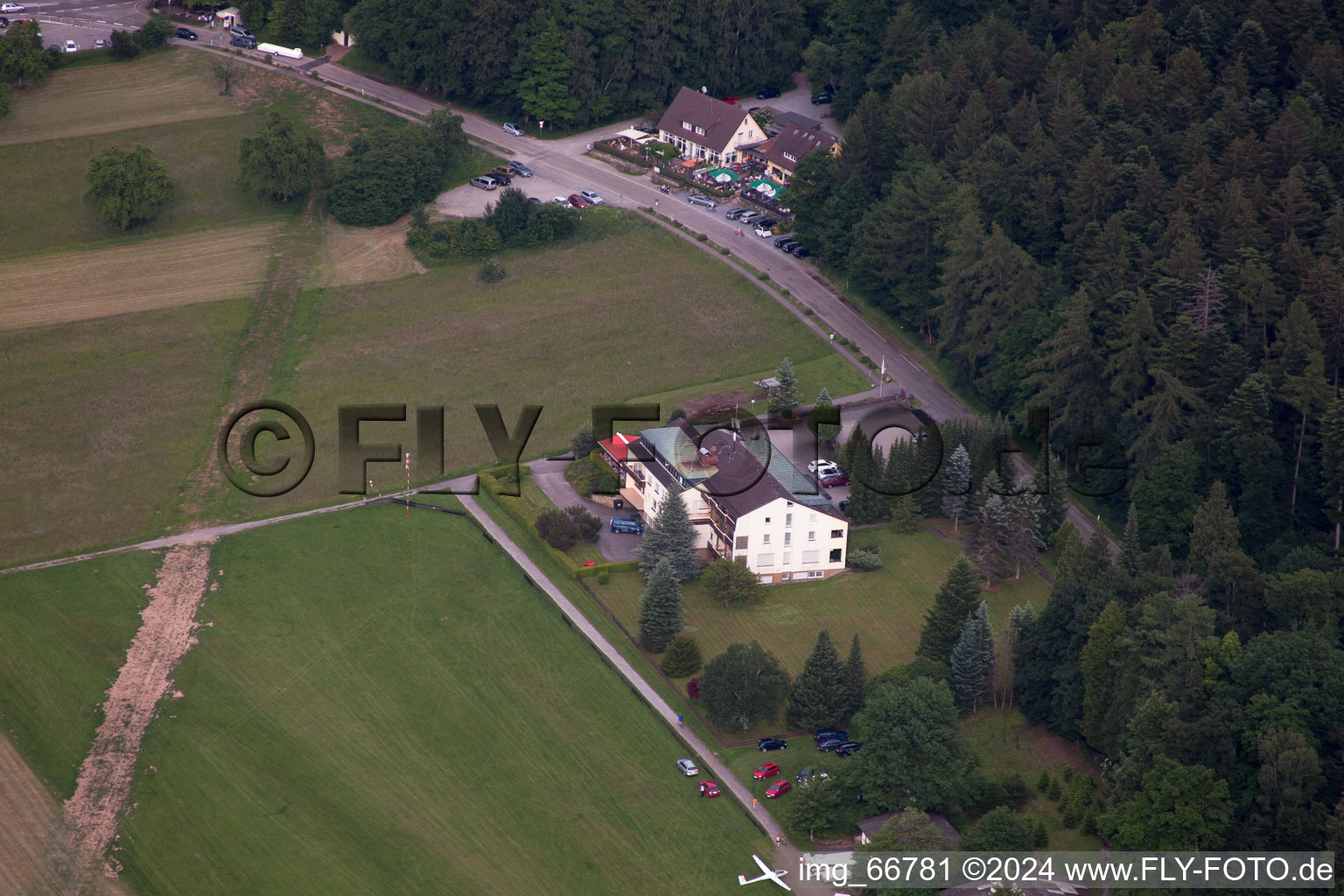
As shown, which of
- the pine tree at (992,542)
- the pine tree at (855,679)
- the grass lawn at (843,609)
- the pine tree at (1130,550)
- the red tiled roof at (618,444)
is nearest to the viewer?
A: the pine tree at (855,679)

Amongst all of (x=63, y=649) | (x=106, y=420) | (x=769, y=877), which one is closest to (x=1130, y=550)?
(x=769, y=877)

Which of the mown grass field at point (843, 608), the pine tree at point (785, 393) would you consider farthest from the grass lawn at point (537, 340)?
the mown grass field at point (843, 608)

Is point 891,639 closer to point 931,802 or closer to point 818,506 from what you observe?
point 818,506

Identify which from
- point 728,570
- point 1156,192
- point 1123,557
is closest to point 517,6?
point 1156,192

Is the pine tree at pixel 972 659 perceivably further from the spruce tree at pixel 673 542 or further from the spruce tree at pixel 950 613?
the spruce tree at pixel 673 542
